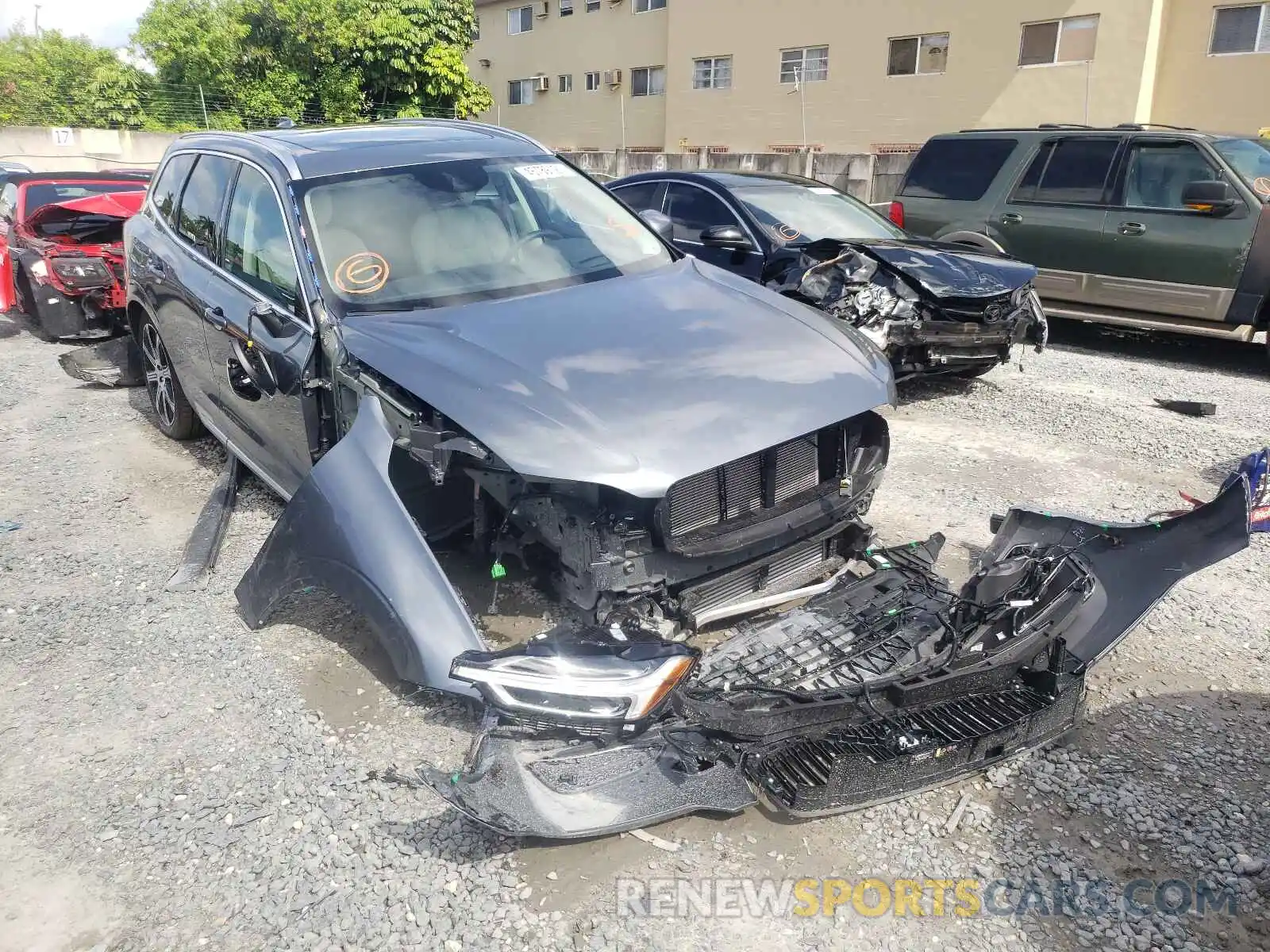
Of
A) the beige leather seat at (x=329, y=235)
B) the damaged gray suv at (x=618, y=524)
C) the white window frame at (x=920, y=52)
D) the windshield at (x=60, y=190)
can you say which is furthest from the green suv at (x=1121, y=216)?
the white window frame at (x=920, y=52)

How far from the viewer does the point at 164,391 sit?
609 centimetres

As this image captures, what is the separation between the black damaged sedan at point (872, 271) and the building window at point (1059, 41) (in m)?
13.7

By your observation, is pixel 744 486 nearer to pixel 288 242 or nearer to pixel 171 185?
pixel 288 242

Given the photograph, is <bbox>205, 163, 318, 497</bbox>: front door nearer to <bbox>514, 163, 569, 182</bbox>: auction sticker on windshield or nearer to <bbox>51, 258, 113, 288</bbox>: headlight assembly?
<bbox>514, 163, 569, 182</bbox>: auction sticker on windshield

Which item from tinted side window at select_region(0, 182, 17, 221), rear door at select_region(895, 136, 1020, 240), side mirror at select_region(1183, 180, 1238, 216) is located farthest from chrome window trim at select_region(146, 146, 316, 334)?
side mirror at select_region(1183, 180, 1238, 216)

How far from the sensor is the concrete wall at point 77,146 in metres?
23.7

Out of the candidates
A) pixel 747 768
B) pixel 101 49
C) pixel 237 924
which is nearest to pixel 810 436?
pixel 747 768

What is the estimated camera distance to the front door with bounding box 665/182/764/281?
23.4ft

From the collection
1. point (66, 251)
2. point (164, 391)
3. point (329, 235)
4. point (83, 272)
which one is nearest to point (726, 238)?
point (329, 235)

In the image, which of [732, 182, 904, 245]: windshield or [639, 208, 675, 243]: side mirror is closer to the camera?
[639, 208, 675, 243]: side mirror

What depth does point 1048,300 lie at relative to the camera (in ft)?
29.3

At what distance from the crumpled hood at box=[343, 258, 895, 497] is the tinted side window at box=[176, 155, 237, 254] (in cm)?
174

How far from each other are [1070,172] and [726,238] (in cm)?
419

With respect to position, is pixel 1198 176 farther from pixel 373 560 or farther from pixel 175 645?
pixel 175 645
